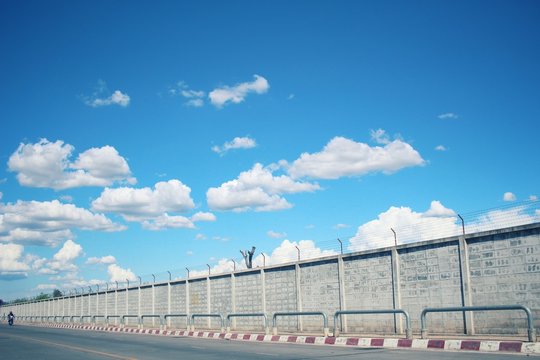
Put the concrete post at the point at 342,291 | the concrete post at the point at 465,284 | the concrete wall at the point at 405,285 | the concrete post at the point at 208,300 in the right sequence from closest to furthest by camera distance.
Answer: the concrete wall at the point at 405,285, the concrete post at the point at 465,284, the concrete post at the point at 342,291, the concrete post at the point at 208,300

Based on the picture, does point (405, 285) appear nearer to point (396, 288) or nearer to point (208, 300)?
point (396, 288)

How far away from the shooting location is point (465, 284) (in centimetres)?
1492

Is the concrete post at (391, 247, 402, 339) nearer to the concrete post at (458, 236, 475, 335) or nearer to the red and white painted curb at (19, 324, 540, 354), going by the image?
the concrete post at (458, 236, 475, 335)

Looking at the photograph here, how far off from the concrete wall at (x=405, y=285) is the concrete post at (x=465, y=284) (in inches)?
1.1

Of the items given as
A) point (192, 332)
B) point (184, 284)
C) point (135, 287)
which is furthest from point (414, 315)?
point (135, 287)

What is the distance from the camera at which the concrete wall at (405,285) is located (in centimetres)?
1373

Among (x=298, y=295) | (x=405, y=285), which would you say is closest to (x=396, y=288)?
(x=405, y=285)

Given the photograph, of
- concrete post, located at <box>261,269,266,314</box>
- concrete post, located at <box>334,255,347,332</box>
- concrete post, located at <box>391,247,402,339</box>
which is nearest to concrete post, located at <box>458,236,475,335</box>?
concrete post, located at <box>391,247,402,339</box>

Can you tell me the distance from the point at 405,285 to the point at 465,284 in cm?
227

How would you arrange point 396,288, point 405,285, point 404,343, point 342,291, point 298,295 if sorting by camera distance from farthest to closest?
point 298,295, point 342,291, point 396,288, point 405,285, point 404,343

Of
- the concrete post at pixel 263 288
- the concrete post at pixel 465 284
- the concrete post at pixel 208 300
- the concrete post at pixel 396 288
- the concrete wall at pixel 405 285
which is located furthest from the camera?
the concrete post at pixel 208 300

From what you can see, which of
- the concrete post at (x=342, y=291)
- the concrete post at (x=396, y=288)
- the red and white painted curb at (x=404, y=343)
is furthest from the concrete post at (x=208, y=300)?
the concrete post at (x=396, y=288)

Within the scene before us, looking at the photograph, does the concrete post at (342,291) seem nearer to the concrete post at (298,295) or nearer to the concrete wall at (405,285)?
the concrete wall at (405,285)

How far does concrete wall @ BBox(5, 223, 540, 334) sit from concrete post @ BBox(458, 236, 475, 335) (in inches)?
1.1
